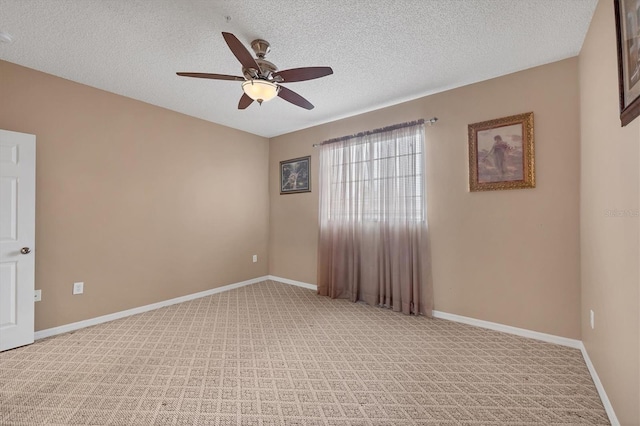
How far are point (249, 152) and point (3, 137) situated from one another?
112 inches

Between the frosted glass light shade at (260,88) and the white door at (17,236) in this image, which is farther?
the white door at (17,236)

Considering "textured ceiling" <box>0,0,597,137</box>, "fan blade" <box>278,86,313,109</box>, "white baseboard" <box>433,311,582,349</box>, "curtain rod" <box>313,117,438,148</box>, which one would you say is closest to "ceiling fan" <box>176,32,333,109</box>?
"fan blade" <box>278,86,313,109</box>

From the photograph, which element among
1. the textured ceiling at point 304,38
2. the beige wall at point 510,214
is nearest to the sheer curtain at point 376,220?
the beige wall at point 510,214

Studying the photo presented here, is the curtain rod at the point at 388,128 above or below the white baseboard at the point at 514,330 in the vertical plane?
above

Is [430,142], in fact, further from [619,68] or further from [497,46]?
[619,68]

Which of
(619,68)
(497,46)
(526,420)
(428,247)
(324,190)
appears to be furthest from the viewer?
(324,190)

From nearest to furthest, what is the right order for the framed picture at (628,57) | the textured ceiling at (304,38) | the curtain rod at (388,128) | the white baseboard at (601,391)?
the framed picture at (628,57), the white baseboard at (601,391), the textured ceiling at (304,38), the curtain rod at (388,128)

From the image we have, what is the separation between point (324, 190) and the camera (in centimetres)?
414

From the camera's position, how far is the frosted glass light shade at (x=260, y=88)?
6.56 feet

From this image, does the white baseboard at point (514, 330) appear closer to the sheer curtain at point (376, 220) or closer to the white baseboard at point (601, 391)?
the white baseboard at point (601, 391)

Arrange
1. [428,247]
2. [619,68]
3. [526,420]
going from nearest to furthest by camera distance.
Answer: [619,68], [526,420], [428,247]

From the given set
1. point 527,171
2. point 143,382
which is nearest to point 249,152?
point 143,382

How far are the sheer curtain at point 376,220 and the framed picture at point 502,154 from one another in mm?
560

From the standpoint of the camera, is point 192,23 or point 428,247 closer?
point 192,23
